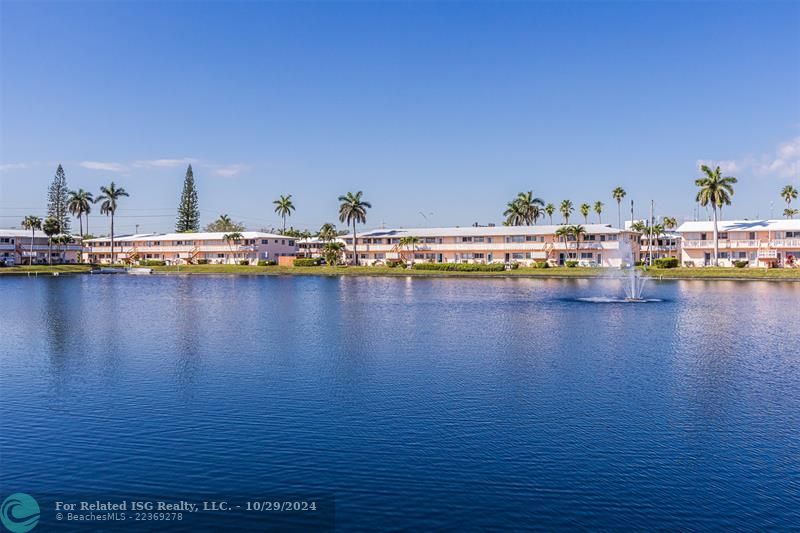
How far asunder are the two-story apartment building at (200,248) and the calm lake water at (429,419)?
108m

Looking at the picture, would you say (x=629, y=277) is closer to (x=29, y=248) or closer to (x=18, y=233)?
(x=29, y=248)

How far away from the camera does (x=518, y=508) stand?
13.4 metres

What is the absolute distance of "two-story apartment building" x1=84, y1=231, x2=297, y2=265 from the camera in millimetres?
148125

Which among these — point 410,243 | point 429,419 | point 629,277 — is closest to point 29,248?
point 410,243

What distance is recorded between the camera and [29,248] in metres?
148

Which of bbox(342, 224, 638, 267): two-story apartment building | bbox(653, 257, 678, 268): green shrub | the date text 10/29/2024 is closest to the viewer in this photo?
the date text 10/29/2024

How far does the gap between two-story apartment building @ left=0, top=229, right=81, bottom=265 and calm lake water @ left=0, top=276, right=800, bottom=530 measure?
401ft

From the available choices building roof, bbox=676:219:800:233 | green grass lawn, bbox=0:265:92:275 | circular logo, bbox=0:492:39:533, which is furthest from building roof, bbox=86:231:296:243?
circular logo, bbox=0:492:39:533

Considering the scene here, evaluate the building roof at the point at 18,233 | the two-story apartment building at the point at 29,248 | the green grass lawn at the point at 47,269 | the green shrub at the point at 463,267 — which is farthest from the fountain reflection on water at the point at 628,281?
the building roof at the point at 18,233

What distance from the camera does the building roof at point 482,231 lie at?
4678 inches

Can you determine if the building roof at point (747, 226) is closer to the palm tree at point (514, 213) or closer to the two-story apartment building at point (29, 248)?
the palm tree at point (514, 213)

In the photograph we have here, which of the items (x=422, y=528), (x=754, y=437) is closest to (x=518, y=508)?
(x=422, y=528)

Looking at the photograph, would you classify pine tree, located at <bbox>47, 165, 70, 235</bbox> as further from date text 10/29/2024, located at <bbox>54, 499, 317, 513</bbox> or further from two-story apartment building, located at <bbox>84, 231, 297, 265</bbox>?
date text 10/29/2024, located at <bbox>54, 499, 317, 513</bbox>

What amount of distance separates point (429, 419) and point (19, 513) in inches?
439
